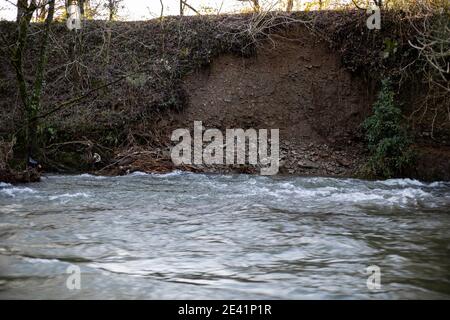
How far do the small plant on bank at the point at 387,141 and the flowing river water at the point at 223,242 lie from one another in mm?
2276

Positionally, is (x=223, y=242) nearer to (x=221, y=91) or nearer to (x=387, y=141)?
(x=387, y=141)

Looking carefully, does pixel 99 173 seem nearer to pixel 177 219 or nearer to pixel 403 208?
pixel 177 219

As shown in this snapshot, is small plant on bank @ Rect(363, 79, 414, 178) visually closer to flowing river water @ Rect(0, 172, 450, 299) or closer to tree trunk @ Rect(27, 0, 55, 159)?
flowing river water @ Rect(0, 172, 450, 299)

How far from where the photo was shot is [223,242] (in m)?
5.76

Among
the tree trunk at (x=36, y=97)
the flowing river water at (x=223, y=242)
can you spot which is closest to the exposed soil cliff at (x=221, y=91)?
the tree trunk at (x=36, y=97)

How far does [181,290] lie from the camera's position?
165 inches

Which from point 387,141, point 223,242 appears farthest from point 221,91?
point 223,242

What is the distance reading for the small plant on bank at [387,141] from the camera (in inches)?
476

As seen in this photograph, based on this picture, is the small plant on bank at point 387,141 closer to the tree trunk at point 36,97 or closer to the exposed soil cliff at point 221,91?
the exposed soil cliff at point 221,91

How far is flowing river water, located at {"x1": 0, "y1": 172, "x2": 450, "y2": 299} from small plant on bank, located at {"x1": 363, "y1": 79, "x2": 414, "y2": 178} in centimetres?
228

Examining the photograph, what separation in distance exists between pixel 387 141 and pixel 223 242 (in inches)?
299

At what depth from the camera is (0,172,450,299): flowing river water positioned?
13.9 ft

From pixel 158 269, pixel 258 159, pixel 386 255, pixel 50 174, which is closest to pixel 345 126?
pixel 258 159
